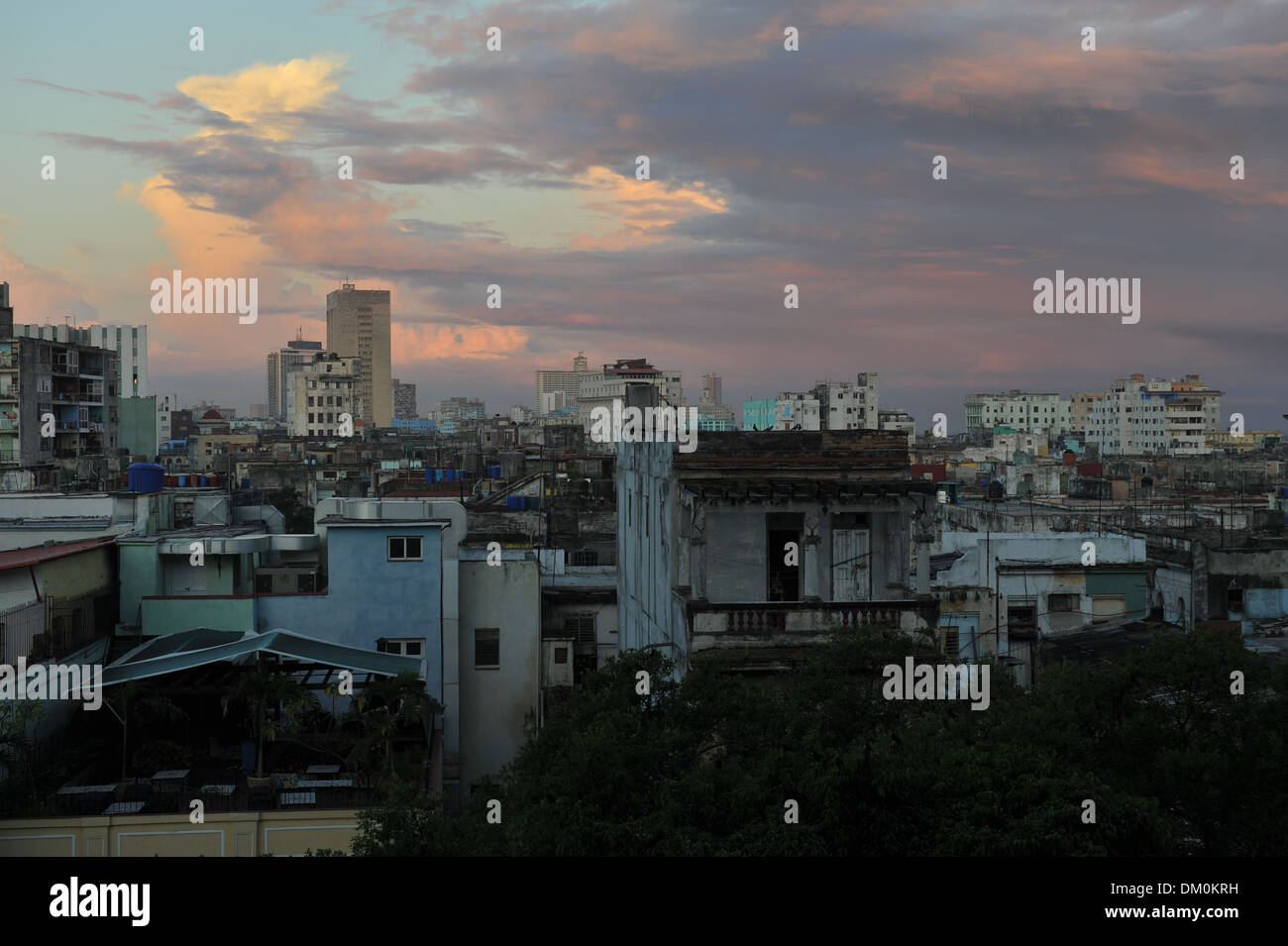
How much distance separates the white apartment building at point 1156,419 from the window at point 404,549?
476 ft

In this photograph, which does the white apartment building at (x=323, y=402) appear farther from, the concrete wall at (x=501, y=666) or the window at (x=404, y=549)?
the window at (x=404, y=549)

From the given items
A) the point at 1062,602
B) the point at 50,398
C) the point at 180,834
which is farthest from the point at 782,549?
the point at 50,398

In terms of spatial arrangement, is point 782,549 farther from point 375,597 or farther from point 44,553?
point 44,553

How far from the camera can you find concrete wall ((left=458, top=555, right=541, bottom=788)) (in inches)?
1109

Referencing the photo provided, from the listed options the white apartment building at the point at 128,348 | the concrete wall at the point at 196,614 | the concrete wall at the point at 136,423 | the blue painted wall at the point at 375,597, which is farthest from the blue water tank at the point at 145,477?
the white apartment building at the point at 128,348

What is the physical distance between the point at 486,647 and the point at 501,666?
1.79 ft

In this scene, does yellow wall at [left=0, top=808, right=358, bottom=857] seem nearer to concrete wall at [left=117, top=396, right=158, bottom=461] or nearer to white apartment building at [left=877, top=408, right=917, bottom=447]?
concrete wall at [left=117, top=396, right=158, bottom=461]

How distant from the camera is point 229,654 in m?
20.2

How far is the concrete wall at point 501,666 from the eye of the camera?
28.2 meters

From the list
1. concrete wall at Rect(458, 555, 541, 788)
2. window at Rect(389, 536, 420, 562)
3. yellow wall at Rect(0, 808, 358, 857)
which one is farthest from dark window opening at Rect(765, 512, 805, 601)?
window at Rect(389, 536, 420, 562)

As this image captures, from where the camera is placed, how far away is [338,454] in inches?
3863

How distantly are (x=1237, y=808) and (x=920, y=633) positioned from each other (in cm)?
566
